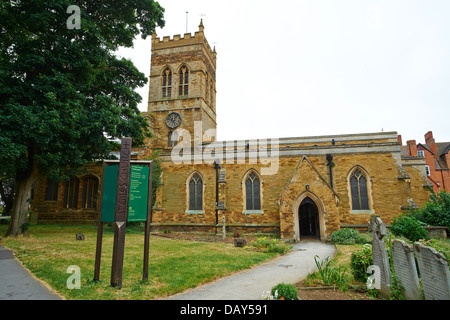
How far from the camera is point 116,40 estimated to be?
17.2 m

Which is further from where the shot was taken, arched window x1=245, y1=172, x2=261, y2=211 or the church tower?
the church tower

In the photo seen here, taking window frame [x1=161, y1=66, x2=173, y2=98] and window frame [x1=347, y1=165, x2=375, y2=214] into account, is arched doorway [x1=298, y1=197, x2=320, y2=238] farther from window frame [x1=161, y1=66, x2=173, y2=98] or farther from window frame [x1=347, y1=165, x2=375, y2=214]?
window frame [x1=161, y1=66, x2=173, y2=98]

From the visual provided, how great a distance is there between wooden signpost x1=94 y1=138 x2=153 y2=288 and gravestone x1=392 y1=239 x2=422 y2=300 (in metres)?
5.90

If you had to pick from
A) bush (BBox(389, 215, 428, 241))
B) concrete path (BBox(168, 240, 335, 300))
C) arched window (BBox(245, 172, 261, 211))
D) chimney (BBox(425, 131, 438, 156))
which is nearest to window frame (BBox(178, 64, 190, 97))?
arched window (BBox(245, 172, 261, 211))

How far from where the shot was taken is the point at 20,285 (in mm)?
5980

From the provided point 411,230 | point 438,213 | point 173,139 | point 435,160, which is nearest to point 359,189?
point 438,213

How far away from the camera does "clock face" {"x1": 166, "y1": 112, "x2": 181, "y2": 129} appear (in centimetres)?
2889

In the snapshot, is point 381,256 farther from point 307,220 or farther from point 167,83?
point 167,83

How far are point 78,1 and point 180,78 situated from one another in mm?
16159

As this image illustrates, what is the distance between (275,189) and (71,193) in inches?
868

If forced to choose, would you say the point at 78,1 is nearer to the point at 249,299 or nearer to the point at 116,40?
the point at 116,40

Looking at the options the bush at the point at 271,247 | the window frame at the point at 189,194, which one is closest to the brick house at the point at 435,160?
the window frame at the point at 189,194

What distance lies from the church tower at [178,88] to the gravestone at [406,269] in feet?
79.7
